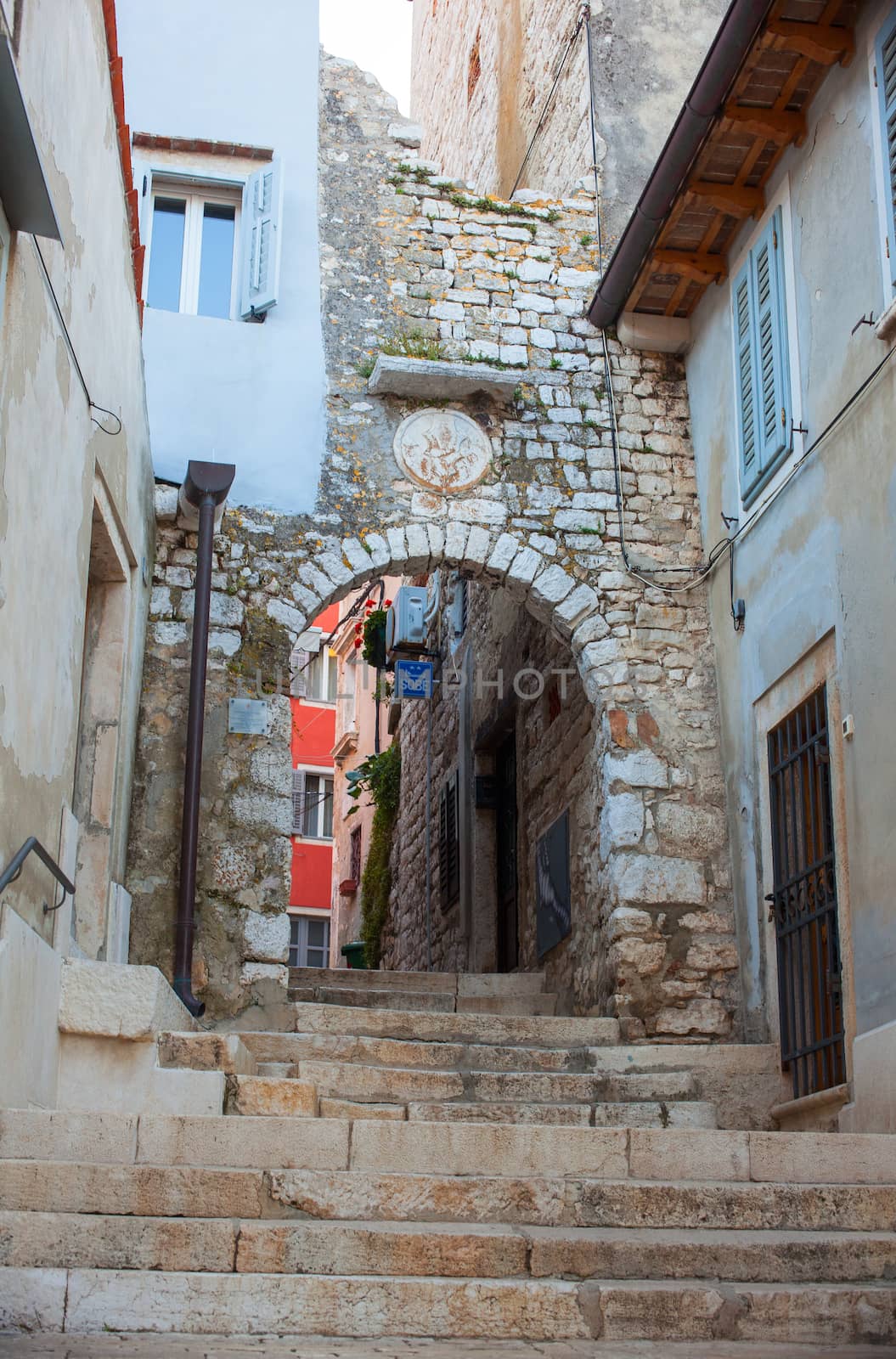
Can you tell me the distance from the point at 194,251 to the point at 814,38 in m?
3.92

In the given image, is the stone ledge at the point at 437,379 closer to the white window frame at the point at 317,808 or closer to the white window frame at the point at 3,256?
the white window frame at the point at 3,256

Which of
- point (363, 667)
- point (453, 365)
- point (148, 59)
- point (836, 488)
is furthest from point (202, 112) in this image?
point (363, 667)

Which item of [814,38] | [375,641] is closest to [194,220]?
[814,38]

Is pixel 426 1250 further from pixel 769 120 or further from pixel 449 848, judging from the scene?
pixel 449 848

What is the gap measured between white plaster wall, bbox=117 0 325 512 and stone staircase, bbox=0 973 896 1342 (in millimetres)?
3982

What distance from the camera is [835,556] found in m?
6.55

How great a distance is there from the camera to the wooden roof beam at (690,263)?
8258 millimetres

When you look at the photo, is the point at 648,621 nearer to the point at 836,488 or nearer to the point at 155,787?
the point at 836,488

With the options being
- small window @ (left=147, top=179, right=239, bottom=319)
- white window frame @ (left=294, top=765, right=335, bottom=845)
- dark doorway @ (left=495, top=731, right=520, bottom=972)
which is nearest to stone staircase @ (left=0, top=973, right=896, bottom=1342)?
small window @ (left=147, top=179, right=239, bottom=319)

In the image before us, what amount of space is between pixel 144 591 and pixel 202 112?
3241 millimetres

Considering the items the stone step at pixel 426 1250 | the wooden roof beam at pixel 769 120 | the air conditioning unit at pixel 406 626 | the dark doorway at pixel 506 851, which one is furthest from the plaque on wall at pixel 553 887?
the stone step at pixel 426 1250

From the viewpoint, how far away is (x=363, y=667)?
22.2 metres

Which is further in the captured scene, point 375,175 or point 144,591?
point 375,175

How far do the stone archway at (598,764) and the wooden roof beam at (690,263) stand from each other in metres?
1.67
